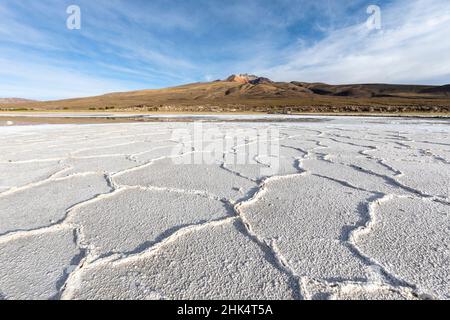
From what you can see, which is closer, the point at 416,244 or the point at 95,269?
the point at 95,269

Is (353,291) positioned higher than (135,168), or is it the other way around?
(135,168)

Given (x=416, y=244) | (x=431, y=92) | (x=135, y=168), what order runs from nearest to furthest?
(x=416, y=244), (x=135, y=168), (x=431, y=92)

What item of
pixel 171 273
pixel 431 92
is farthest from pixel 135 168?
pixel 431 92

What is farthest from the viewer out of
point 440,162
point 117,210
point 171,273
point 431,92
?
point 431,92

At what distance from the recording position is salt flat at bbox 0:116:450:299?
95 centimetres

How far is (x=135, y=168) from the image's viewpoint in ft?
8.80

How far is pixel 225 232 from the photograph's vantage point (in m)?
1.35

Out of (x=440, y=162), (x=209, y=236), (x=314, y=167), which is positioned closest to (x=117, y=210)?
(x=209, y=236)

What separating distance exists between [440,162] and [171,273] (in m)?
3.28

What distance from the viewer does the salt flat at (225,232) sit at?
3.12 ft

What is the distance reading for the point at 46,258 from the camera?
3.64 feet
